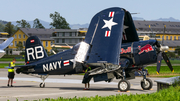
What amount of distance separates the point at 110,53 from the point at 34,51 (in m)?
6.80

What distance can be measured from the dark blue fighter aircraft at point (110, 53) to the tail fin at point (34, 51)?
1378 millimetres

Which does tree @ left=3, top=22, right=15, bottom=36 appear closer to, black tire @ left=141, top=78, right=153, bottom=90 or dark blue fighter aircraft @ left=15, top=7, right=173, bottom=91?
dark blue fighter aircraft @ left=15, top=7, right=173, bottom=91

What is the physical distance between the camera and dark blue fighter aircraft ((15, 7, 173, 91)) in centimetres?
1648

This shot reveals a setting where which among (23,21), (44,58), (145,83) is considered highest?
(23,21)

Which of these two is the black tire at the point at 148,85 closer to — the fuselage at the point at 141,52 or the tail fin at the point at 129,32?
the fuselage at the point at 141,52

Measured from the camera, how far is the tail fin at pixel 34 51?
67.1 feet

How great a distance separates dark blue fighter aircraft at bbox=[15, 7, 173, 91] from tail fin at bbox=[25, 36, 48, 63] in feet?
4.52

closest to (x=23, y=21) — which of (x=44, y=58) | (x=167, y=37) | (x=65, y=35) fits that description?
(x=65, y=35)

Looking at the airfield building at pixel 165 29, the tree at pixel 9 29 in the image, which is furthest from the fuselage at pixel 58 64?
the tree at pixel 9 29

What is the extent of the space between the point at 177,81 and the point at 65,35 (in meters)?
105

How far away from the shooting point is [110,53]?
635 inches

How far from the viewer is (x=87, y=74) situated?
59.0ft

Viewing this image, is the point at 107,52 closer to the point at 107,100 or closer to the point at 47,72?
the point at 47,72

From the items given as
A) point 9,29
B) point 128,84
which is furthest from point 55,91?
point 9,29
